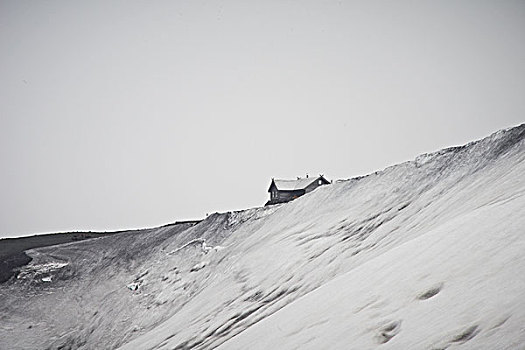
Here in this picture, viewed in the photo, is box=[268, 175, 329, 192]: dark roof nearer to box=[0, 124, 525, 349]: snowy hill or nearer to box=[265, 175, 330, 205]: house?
box=[265, 175, 330, 205]: house

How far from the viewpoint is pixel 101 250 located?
28656 millimetres

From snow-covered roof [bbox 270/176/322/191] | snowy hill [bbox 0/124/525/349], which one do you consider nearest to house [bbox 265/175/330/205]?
snow-covered roof [bbox 270/176/322/191]

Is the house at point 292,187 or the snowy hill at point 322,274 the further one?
the house at point 292,187

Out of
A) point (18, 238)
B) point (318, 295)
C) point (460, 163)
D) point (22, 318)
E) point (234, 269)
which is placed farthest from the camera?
point (18, 238)

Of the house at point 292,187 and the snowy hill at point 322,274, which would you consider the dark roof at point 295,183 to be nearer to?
the house at point 292,187

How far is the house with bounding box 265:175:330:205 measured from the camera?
50.3m

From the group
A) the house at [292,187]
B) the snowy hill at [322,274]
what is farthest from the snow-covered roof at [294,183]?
the snowy hill at [322,274]

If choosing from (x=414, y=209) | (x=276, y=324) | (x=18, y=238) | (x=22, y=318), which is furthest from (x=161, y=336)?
(x=18, y=238)

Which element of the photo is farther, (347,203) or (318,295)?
(347,203)

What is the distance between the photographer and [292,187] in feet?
167

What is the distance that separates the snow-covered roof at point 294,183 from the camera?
50781 mm

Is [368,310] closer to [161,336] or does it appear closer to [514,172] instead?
[514,172]

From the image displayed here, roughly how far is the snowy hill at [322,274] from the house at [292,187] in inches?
925

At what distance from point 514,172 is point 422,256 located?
17.5ft
